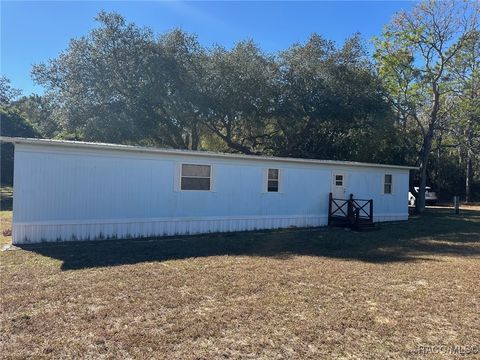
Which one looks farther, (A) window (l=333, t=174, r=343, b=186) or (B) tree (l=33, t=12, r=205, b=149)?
(B) tree (l=33, t=12, r=205, b=149)

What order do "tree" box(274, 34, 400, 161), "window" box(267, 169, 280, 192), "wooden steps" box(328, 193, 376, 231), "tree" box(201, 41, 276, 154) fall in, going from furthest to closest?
1. "tree" box(274, 34, 400, 161)
2. "tree" box(201, 41, 276, 154)
3. "wooden steps" box(328, 193, 376, 231)
4. "window" box(267, 169, 280, 192)

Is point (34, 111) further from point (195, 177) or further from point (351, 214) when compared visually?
point (351, 214)

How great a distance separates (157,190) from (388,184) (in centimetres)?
973

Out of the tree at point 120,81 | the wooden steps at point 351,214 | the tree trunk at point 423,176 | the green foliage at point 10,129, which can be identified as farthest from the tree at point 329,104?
the green foliage at point 10,129

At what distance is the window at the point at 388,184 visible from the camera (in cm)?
1545

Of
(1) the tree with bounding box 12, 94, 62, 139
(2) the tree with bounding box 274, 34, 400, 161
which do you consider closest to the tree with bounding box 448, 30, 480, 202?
(2) the tree with bounding box 274, 34, 400, 161

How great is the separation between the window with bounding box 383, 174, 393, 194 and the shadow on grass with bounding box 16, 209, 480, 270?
3.21 meters

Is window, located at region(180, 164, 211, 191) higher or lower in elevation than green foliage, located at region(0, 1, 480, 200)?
lower

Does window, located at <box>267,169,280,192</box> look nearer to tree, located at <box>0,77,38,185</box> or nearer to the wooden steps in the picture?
the wooden steps

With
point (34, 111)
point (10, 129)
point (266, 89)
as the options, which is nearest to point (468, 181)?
point (266, 89)

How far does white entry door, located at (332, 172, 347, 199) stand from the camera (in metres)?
13.9

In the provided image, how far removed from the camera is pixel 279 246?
9.33 meters

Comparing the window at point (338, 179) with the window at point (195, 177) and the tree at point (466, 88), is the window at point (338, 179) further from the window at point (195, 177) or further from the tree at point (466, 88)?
the tree at point (466, 88)

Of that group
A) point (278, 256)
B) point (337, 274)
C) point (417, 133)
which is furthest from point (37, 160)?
point (417, 133)
